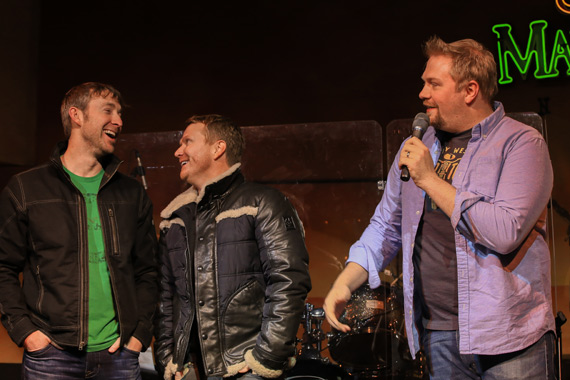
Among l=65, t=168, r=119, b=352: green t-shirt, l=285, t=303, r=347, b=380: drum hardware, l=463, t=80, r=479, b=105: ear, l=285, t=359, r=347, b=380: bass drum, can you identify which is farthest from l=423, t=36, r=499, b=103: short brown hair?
l=285, t=359, r=347, b=380: bass drum

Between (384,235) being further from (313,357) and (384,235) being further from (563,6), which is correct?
(563,6)

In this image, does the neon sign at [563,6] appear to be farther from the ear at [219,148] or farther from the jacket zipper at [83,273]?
the jacket zipper at [83,273]

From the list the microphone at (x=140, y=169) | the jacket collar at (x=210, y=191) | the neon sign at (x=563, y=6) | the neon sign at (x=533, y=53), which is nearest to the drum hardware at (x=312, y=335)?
the microphone at (x=140, y=169)

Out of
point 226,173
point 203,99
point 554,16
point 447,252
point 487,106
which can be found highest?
point 554,16

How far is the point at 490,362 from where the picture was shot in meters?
1.60

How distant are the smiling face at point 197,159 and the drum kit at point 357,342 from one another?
1645mm

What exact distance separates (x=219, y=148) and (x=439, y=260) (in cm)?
120

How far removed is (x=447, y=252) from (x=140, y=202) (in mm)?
1390

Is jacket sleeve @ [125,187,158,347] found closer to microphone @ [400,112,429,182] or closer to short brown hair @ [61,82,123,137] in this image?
short brown hair @ [61,82,123,137]

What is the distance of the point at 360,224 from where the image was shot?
373 cm

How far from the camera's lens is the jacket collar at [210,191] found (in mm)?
2340

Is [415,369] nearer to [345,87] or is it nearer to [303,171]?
[303,171]

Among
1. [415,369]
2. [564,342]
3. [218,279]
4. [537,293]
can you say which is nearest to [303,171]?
[415,369]

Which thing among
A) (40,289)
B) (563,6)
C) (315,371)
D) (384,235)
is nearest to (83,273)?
(40,289)
